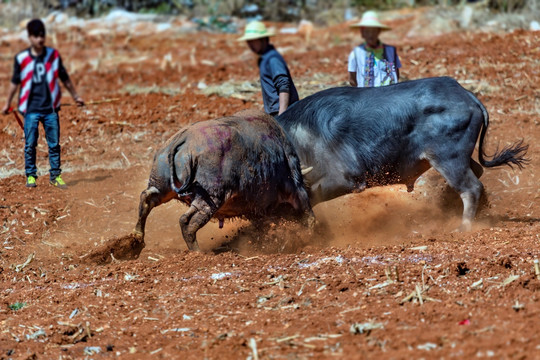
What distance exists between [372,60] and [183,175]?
9.56 feet

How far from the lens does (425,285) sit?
4945 millimetres

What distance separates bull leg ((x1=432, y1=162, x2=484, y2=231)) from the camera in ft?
22.9

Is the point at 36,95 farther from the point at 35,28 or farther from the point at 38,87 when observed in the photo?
the point at 35,28

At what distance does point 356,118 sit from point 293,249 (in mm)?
1391

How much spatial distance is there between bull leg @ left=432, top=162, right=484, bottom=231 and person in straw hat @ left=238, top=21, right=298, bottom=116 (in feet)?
5.67

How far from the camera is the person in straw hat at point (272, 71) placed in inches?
297

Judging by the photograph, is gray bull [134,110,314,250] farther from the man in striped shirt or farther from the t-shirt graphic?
the t-shirt graphic

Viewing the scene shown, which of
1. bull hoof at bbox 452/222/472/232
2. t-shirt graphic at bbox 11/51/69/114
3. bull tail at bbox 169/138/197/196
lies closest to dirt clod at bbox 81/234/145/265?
bull tail at bbox 169/138/197/196

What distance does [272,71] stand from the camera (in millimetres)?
7566

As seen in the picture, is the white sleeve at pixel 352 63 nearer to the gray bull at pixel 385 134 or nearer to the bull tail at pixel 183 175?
the gray bull at pixel 385 134

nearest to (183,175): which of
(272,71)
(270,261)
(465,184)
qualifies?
(270,261)

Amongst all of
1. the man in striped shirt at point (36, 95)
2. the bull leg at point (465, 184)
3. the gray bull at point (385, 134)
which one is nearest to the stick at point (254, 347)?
the gray bull at point (385, 134)

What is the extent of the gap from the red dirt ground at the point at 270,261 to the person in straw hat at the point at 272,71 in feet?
4.14

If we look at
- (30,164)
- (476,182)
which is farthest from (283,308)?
(30,164)
